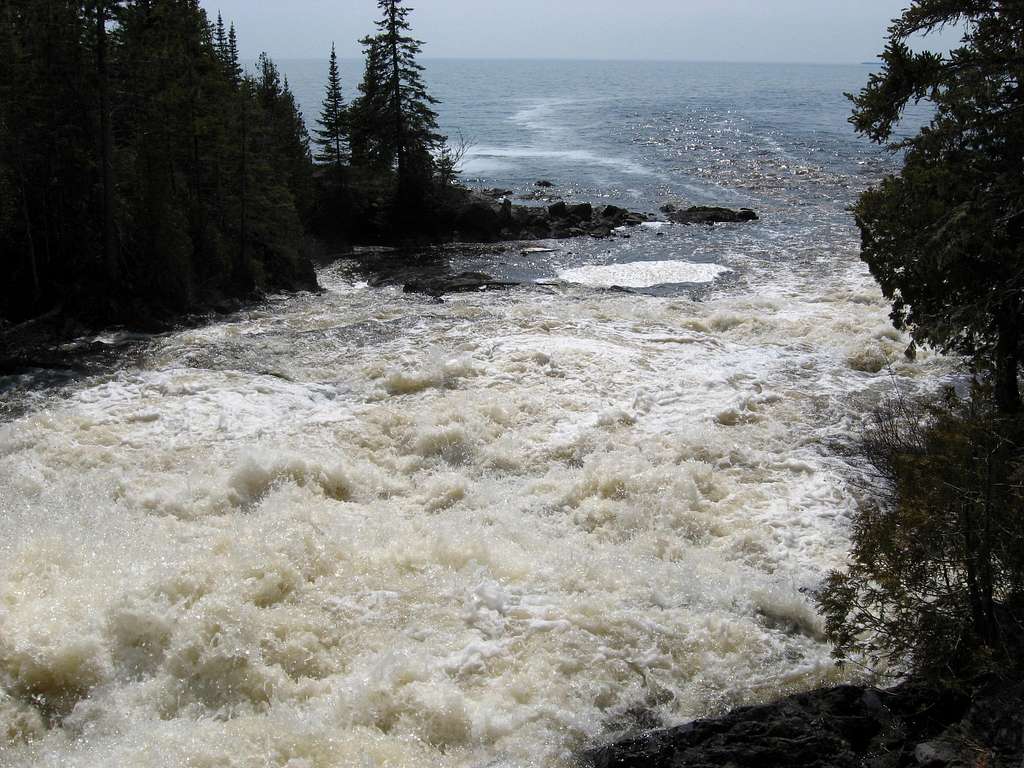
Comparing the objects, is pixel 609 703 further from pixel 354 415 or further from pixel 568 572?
pixel 354 415

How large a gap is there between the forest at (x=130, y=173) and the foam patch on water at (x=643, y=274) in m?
10.6

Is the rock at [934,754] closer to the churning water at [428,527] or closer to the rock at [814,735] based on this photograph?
the rock at [814,735]

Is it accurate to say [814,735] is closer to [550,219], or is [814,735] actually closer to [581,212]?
[550,219]

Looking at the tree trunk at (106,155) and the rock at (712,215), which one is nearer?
the tree trunk at (106,155)

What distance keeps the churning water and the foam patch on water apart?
4.66 m

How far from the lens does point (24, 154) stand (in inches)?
822

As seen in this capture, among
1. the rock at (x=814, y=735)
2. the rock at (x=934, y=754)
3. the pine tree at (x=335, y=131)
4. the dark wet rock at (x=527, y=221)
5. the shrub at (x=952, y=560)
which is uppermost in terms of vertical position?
the pine tree at (x=335, y=131)

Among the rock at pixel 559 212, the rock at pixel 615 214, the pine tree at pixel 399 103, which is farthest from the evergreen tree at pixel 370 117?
the rock at pixel 615 214

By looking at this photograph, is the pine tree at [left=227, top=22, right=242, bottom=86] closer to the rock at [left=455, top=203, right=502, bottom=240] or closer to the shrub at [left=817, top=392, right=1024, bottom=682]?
the rock at [left=455, top=203, right=502, bottom=240]

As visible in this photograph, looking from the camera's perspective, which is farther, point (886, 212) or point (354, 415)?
point (354, 415)

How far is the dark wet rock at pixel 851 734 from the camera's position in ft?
19.0

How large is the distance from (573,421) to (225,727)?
26.9 feet

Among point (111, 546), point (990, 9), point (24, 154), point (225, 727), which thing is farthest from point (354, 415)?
point (24, 154)

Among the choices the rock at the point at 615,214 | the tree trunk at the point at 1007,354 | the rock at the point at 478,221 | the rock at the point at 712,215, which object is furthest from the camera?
the rock at the point at 615,214
